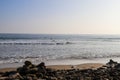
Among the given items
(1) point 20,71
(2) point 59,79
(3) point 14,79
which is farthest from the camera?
(1) point 20,71

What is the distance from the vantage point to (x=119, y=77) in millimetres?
12500

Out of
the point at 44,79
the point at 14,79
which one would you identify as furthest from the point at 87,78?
the point at 14,79

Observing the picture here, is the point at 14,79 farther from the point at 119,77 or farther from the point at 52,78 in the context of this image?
the point at 119,77

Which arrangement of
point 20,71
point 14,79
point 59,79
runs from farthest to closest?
point 20,71 → point 59,79 → point 14,79

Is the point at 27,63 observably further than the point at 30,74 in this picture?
Yes

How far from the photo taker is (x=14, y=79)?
11.0 meters

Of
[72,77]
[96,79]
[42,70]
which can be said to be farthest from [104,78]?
[42,70]

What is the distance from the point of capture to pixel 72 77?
487 inches

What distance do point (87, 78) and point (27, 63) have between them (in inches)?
147

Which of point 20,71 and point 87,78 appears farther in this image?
point 20,71

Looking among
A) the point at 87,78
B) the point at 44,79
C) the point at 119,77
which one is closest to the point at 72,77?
the point at 87,78

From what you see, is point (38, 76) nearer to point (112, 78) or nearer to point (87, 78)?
point (87, 78)

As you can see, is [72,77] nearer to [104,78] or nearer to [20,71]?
[104,78]

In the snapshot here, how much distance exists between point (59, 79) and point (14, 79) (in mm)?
2163
